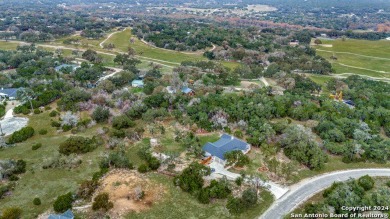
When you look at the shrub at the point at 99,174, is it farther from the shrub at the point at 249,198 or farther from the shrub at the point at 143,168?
the shrub at the point at 249,198

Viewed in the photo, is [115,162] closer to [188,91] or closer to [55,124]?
[55,124]

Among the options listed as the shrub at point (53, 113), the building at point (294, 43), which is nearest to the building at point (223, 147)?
the shrub at point (53, 113)

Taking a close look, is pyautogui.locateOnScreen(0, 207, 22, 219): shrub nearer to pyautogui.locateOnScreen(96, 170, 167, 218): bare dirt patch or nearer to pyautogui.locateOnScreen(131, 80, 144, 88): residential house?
pyautogui.locateOnScreen(96, 170, 167, 218): bare dirt patch

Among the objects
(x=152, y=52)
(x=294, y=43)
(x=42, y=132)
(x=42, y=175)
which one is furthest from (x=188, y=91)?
(x=294, y=43)

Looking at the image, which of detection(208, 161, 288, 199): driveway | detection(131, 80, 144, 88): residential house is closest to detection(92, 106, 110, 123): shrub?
detection(131, 80, 144, 88): residential house

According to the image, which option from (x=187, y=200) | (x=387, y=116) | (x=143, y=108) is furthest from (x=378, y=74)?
(x=187, y=200)

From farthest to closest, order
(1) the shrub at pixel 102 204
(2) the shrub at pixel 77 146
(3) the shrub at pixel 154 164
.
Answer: (2) the shrub at pixel 77 146, (3) the shrub at pixel 154 164, (1) the shrub at pixel 102 204

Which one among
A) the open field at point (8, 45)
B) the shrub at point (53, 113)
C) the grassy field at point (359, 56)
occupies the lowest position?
the grassy field at point (359, 56)
